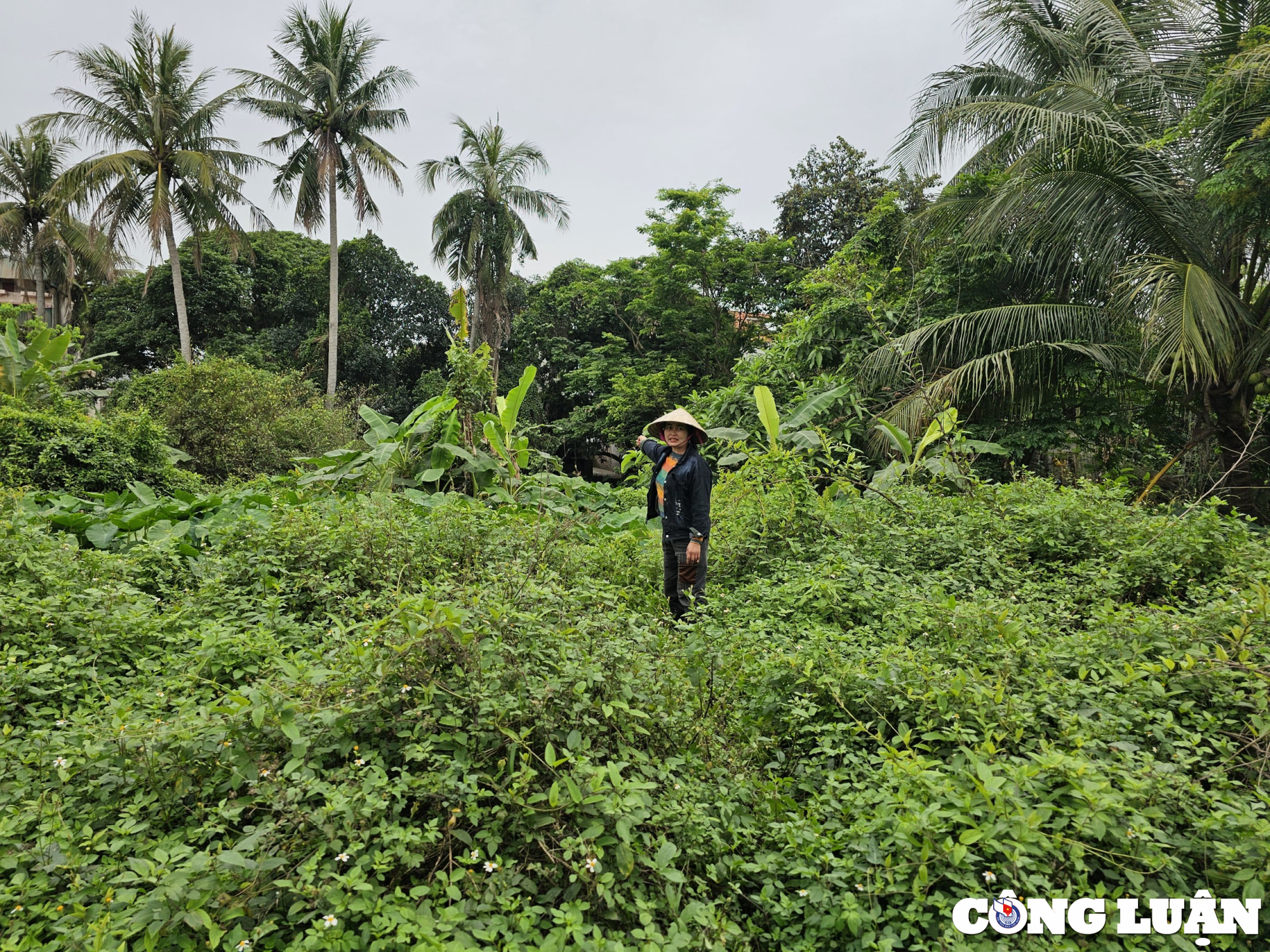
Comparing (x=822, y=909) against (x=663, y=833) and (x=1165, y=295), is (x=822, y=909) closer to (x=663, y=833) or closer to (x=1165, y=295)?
(x=663, y=833)

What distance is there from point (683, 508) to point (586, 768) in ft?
8.31

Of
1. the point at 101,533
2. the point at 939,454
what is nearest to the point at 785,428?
the point at 939,454

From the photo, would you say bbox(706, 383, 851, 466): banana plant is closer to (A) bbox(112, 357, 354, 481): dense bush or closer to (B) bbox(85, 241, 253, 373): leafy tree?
(A) bbox(112, 357, 354, 481): dense bush

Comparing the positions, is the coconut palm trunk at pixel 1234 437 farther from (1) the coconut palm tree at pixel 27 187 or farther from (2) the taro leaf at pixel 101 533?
(1) the coconut palm tree at pixel 27 187

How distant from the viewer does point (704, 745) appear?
2439mm

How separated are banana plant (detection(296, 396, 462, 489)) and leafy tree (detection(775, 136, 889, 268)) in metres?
15.1

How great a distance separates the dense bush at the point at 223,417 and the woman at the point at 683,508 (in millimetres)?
8900

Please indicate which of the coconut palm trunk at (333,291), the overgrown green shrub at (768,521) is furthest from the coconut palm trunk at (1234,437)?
the coconut palm trunk at (333,291)

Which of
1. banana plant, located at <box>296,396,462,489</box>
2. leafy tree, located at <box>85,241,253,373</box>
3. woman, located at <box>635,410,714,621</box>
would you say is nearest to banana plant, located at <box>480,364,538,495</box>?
banana plant, located at <box>296,396,462,489</box>

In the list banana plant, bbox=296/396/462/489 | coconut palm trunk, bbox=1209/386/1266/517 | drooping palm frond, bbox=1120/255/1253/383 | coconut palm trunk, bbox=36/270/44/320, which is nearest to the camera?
drooping palm frond, bbox=1120/255/1253/383

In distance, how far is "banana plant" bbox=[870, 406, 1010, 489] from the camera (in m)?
6.24

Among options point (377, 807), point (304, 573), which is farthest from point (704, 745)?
point (304, 573)

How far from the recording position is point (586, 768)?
1911mm

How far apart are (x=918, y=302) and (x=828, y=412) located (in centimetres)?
211
